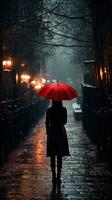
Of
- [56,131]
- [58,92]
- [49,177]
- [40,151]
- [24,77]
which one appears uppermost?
[58,92]

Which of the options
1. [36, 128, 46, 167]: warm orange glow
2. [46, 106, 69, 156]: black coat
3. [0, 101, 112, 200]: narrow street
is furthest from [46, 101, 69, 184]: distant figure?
[36, 128, 46, 167]: warm orange glow

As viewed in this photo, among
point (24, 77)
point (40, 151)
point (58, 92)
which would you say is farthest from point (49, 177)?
point (24, 77)

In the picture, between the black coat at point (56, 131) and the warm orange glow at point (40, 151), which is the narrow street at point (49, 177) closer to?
the warm orange glow at point (40, 151)

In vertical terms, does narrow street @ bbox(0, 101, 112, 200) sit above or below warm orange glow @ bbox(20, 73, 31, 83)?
below

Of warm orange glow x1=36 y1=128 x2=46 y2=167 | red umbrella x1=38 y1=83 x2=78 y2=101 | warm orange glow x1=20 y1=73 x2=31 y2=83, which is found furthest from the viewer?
warm orange glow x1=20 y1=73 x2=31 y2=83

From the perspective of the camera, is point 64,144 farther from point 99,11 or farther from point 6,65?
point 6,65

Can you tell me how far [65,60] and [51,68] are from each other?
4.54 m

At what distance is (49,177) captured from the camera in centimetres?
1026

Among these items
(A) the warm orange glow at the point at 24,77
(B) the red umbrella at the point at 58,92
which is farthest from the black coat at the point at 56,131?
(A) the warm orange glow at the point at 24,77

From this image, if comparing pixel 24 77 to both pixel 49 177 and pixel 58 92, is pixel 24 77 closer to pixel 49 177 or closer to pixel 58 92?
pixel 49 177

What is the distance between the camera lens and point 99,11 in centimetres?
1652

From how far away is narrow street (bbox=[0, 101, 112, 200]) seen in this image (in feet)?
27.6

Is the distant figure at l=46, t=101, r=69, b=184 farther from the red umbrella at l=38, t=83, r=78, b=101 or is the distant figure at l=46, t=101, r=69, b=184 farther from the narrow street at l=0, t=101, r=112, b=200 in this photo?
the narrow street at l=0, t=101, r=112, b=200

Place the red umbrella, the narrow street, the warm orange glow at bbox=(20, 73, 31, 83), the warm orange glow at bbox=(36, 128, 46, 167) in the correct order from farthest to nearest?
1. the warm orange glow at bbox=(20, 73, 31, 83)
2. the warm orange glow at bbox=(36, 128, 46, 167)
3. the red umbrella
4. the narrow street
